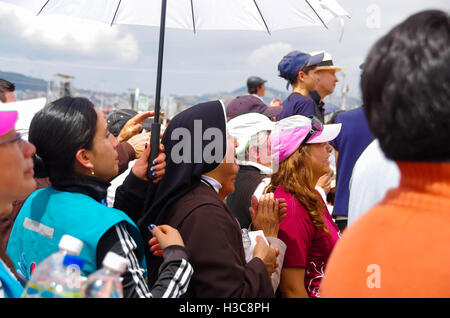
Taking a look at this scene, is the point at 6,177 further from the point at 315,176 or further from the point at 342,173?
the point at 342,173

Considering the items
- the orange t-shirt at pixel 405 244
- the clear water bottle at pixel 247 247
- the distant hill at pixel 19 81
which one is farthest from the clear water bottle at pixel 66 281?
the distant hill at pixel 19 81

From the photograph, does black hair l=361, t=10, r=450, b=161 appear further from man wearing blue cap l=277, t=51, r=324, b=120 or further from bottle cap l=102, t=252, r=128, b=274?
man wearing blue cap l=277, t=51, r=324, b=120

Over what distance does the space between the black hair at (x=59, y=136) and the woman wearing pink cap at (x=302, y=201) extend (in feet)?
4.68

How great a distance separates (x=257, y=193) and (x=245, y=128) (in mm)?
617

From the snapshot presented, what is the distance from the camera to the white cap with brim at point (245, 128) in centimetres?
378

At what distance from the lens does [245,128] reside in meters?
3.85

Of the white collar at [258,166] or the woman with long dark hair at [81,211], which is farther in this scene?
the white collar at [258,166]

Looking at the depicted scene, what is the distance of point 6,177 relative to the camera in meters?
1.69

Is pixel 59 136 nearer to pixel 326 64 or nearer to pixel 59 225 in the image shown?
pixel 59 225

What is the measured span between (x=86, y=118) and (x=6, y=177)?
2.37 ft

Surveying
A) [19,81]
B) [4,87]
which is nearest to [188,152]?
→ [4,87]

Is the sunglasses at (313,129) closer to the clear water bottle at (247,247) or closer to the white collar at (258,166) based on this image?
the white collar at (258,166)

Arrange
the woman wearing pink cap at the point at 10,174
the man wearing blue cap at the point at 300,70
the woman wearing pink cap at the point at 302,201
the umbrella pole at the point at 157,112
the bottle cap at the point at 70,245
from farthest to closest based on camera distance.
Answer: the man wearing blue cap at the point at 300,70
the woman wearing pink cap at the point at 302,201
the umbrella pole at the point at 157,112
the woman wearing pink cap at the point at 10,174
the bottle cap at the point at 70,245

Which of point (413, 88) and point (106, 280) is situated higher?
point (413, 88)
